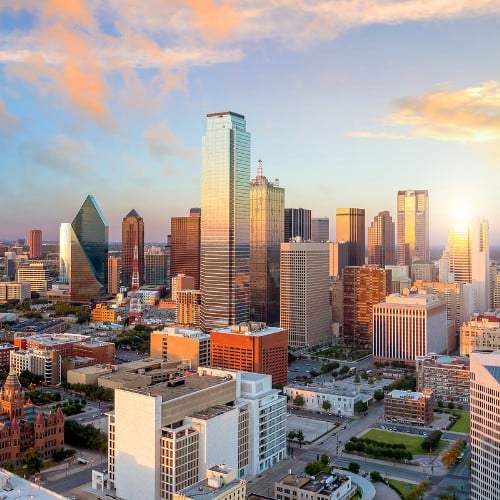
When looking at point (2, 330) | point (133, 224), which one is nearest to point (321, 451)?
point (2, 330)

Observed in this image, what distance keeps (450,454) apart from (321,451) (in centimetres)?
677

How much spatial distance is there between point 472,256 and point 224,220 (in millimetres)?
43224

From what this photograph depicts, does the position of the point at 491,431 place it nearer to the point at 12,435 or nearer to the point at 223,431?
the point at 223,431

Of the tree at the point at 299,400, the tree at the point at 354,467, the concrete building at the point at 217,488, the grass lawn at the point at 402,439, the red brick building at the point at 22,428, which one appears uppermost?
the concrete building at the point at 217,488

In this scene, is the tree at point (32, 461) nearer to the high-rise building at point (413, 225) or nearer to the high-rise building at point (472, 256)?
the high-rise building at point (472, 256)

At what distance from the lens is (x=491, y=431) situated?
80.8ft

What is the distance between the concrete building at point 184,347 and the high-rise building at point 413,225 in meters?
94.1

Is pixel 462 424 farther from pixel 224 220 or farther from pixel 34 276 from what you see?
pixel 34 276

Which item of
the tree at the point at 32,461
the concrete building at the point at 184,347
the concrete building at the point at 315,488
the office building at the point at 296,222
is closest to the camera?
the concrete building at the point at 315,488

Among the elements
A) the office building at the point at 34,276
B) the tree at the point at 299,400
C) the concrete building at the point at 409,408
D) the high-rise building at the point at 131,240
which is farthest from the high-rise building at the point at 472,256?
the office building at the point at 34,276

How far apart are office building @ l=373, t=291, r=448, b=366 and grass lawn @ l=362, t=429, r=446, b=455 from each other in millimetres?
20786

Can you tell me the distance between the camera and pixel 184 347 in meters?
52.2

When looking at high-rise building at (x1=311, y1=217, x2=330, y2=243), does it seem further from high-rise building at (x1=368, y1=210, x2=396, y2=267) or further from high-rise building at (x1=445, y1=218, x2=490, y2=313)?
high-rise building at (x1=445, y1=218, x2=490, y2=313)

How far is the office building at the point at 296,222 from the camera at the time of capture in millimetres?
99625
